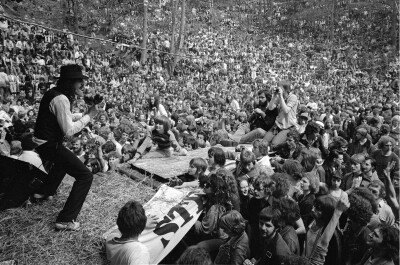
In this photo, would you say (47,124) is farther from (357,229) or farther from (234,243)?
(357,229)

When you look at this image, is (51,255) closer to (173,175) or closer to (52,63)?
(173,175)

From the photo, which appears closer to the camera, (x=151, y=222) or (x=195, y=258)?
(x=195, y=258)

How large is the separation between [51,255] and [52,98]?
1603 mm

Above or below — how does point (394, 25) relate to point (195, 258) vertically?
above

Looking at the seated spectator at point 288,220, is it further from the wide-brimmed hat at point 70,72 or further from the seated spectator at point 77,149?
the seated spectator at point 77,149

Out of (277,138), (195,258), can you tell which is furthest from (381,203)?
(277,138)

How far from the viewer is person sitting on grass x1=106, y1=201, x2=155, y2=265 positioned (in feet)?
9.27

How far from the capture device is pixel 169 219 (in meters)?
4.30

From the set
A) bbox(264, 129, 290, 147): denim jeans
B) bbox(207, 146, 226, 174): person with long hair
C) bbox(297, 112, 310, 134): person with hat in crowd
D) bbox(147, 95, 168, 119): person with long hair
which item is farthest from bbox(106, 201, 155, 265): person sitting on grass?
bbox(147, 95, 168, 119): person with long hair

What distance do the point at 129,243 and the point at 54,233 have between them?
1658 mm

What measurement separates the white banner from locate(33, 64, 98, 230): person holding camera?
0.51 meters

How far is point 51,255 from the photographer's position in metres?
3.91

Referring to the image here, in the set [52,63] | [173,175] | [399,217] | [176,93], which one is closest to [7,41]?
[52,63]

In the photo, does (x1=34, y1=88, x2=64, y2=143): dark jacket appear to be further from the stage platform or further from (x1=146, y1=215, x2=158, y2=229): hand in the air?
the stage platform
